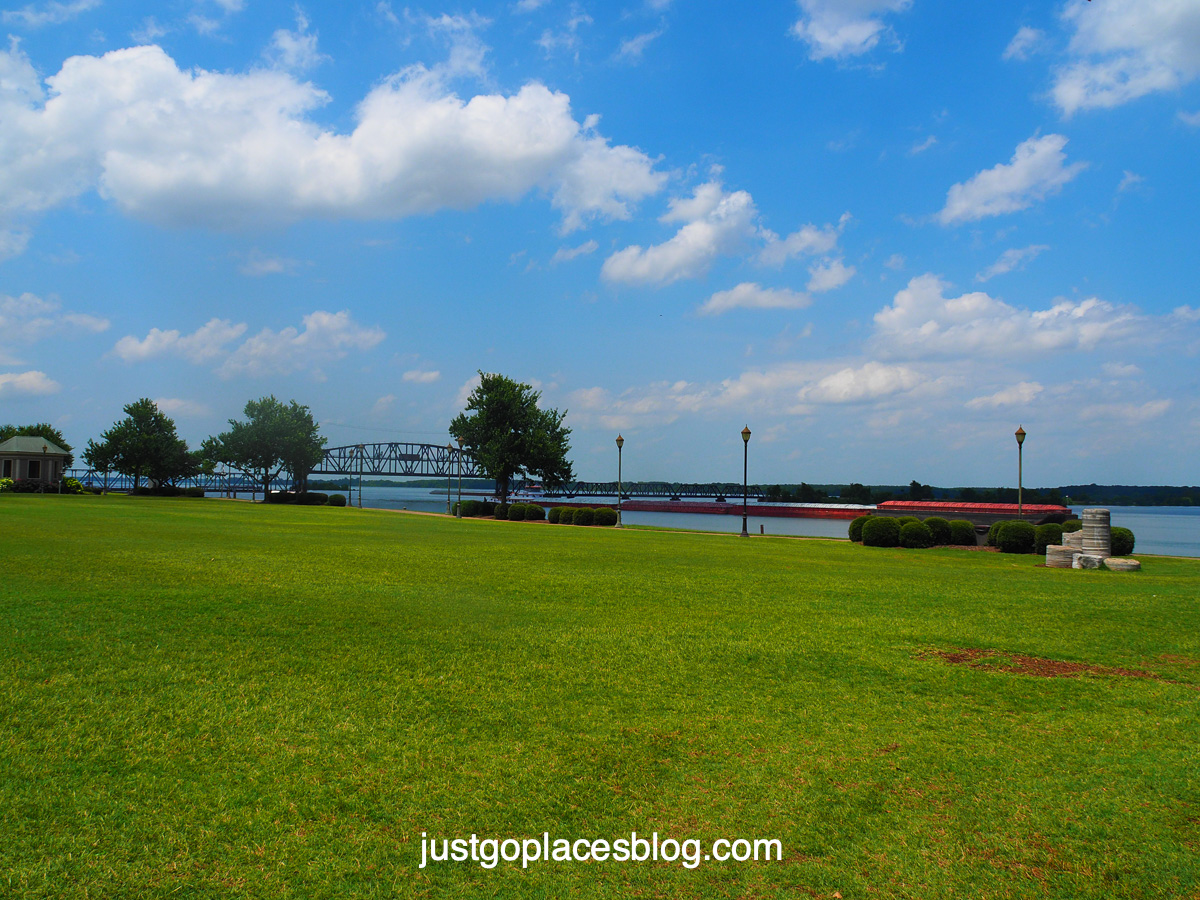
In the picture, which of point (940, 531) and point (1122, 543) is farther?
point (940, 531)

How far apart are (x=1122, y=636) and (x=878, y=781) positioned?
21.4ft

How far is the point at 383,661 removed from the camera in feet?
22.9

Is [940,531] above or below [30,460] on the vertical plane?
below

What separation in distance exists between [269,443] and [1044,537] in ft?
217

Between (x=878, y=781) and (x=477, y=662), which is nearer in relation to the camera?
(x=878, y=781)

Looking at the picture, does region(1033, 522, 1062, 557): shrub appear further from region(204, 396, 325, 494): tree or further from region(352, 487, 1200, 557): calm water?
region(204, 396, 325, 494): tree

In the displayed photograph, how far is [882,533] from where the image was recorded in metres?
26.0

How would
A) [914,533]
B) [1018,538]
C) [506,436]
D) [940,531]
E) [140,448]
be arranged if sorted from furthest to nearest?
[140,448] < [506,436] < [940,531] < [914,533] < [1018,538]

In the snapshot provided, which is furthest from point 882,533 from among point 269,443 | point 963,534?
point 269,443

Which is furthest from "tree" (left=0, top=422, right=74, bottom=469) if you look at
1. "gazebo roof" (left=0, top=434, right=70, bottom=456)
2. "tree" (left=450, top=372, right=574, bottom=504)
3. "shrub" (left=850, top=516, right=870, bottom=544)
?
"shrub" (left=850, top=516, right=870, bottom=544)

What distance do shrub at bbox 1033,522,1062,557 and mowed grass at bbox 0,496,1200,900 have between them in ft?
47.5

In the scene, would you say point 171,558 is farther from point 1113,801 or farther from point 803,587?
point 1113,801

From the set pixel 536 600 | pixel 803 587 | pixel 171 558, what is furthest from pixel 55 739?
pixel 803 587

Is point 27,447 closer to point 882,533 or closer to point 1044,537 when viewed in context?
point 882,533
